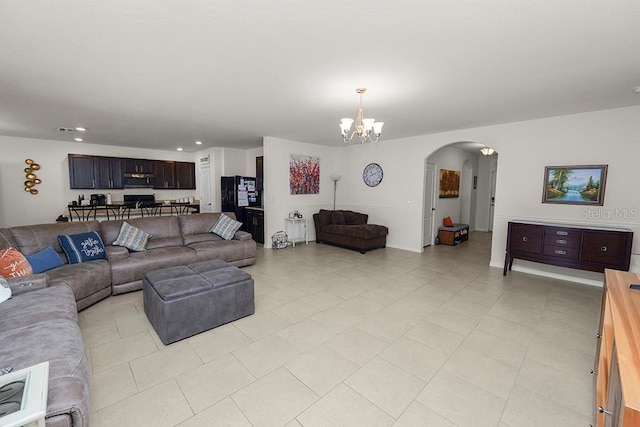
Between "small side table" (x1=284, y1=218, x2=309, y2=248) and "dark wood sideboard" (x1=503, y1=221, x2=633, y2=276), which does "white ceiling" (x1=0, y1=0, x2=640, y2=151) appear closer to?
"dark wood sideboard" (x1=503, y1=221, x2=633, y2=276)

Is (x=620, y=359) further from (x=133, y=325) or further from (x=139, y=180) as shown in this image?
(x=139, y=180)

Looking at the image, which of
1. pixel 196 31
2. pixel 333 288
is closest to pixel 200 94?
pixel 196 31

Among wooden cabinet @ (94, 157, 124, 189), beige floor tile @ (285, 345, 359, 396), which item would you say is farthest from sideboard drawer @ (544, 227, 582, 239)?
wooden cabinet @ (94, 157, 124, 189)

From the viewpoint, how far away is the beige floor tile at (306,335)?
8.23ft

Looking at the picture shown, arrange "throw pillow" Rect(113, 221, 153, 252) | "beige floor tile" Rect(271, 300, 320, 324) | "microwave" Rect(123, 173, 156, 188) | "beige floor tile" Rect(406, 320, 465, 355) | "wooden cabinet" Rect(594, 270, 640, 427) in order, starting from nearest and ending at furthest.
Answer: "wooden cabinet" Rect(594, 270, 640, 427), "beige floor tile" Rect(406, 320, 465, 355), "beige floor tile" Rect(271, 300, 320, 324), "throw pillow" Rect(113, 221, 153, 252), "microwave" Rect(123, 173, 156, 188)

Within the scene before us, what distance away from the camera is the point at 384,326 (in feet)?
9.30

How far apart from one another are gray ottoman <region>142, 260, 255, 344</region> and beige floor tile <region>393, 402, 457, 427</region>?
1.84 m

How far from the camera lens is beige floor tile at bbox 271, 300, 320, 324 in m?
2.99

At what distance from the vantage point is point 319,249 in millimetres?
6262

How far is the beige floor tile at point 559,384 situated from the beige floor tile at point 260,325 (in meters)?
2.05

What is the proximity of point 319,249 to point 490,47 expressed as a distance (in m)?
4.80

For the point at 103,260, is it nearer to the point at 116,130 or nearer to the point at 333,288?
the point at 333,288

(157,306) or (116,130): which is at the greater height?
(116,130)

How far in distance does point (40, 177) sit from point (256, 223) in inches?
213
